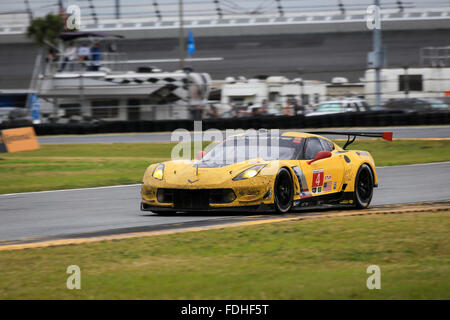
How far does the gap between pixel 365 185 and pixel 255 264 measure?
4.68 meters

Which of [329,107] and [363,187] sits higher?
[329,107]

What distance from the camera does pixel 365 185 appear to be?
9938 mm

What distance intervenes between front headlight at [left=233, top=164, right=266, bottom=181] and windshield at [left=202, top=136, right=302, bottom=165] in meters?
0.36

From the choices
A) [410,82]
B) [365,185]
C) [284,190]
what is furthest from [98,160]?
[410,82]

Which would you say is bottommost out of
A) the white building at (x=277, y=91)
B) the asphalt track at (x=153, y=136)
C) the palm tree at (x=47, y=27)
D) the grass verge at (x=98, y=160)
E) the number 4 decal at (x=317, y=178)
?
the grass verge at (x=98, y=160)

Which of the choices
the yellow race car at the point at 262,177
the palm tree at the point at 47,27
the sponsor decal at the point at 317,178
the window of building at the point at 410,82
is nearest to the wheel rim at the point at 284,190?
the yellow race car at the point at 262,177

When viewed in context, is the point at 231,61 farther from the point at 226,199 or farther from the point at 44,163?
the point at 226,199

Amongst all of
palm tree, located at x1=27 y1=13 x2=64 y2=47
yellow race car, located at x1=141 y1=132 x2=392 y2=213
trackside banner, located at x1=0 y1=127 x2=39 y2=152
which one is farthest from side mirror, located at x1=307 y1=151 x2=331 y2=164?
palm tree, located at x1=27 y1=13 x2=64 y2=47

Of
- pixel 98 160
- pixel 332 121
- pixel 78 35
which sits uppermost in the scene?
pixel 78 35

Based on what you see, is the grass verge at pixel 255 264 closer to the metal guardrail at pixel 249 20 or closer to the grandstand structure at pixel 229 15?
the grandstand structure at pixel 229 15

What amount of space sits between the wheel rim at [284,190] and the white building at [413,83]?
1491 cm

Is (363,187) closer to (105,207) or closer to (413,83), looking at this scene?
(105,207)

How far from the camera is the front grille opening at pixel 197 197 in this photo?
8.47m
